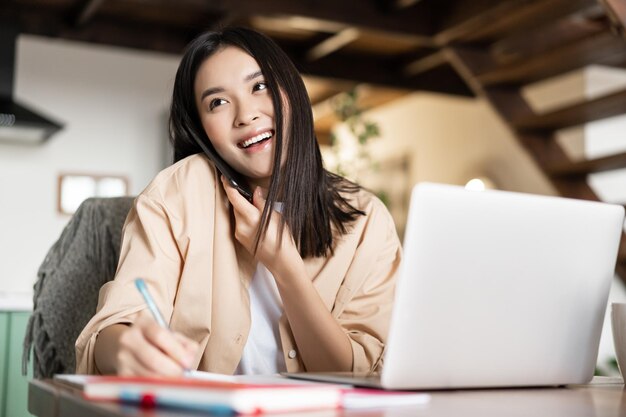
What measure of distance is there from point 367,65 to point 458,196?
16.1 ft

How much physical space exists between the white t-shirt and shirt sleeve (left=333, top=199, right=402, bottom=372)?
126mm

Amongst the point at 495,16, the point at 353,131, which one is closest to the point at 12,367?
the point at 495,16

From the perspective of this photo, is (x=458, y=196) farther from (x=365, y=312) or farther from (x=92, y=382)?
(x=365, y=312)

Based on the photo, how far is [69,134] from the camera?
4.78 metres

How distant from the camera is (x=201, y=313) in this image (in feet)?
4.93

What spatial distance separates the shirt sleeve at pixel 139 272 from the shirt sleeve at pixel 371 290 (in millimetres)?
341

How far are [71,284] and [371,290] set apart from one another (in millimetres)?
617

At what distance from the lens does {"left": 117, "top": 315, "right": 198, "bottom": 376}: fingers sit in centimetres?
94

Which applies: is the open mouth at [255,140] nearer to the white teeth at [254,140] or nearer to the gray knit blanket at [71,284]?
the white teeth at [254,140]

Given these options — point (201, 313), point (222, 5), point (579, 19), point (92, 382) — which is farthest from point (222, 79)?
point (579, 19)

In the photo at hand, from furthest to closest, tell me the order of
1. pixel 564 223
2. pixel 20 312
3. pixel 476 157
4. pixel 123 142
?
pixel 476 157, pixel 123 142, pixel 20 312, pixel 564 223

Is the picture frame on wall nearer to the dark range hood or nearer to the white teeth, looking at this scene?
the dark range hood

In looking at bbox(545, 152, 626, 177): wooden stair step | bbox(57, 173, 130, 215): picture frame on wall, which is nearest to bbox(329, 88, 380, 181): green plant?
bbox(57, 173, 130, 215): picture frame on wall

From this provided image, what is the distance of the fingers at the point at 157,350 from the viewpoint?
94 cm
